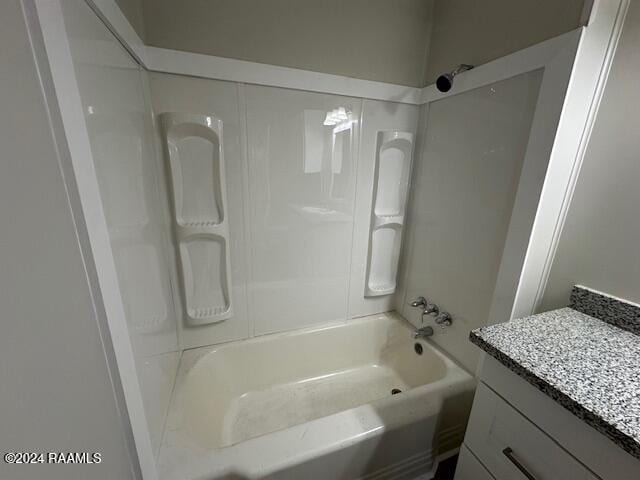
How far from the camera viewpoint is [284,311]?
1514 millimetres

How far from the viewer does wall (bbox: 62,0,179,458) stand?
56 cm

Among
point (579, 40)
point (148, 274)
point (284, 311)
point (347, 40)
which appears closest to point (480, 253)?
point (579, 40)

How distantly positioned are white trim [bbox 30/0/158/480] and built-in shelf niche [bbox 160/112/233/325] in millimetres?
656

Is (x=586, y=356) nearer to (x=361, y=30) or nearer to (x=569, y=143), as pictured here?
(x=569, y=143)

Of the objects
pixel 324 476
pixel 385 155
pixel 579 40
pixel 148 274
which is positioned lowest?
pixel 324 476

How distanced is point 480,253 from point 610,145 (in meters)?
0.53

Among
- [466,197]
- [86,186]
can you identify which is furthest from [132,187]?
[466,197]

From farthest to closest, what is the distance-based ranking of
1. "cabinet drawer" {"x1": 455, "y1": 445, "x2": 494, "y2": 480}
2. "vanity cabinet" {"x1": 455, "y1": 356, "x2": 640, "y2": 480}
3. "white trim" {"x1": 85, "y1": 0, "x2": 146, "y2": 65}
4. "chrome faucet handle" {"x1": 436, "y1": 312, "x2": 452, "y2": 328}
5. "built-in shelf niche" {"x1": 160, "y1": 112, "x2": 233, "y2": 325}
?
1. "chrome faucet handle" {"x1": 436, "y1": 312, "x2": 452, "y2": 328}
2. "built-in shelf niche" {"x1": 160, "y1": 112, "x2": 233, "y2": 325}
3. "cabinet drawer" {"x1": 455, "y1": 445, "x2": 494, "y2": 480}
4. "white trim" {"x1": 85, "y1": 0, "x2": 146, "y2": 65}
5. "vanity cabinet" {"x1": 455, "y1": 356, "x2": 640, "y2": 480}

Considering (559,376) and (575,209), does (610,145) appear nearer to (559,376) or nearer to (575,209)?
(575,209)

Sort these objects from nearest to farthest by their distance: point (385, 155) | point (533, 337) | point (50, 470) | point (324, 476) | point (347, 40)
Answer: point (50, 470)
point (533, 337)
point (324, 476)
point (347, 40)
point (385, 155)

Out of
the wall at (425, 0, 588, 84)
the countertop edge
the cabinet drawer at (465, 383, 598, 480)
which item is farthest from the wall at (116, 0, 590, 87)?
the cabinet drawer at (465, 383, 598, 480)

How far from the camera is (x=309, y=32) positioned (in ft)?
3.91

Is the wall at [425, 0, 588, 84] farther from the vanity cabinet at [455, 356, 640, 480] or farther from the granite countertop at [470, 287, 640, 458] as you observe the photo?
the vanity cabinet at [455, 356, 640, 480]

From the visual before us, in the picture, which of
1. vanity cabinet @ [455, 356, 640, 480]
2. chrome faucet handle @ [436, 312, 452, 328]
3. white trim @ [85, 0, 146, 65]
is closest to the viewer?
vanity cabinet @ [455, 356, 640, 480]
